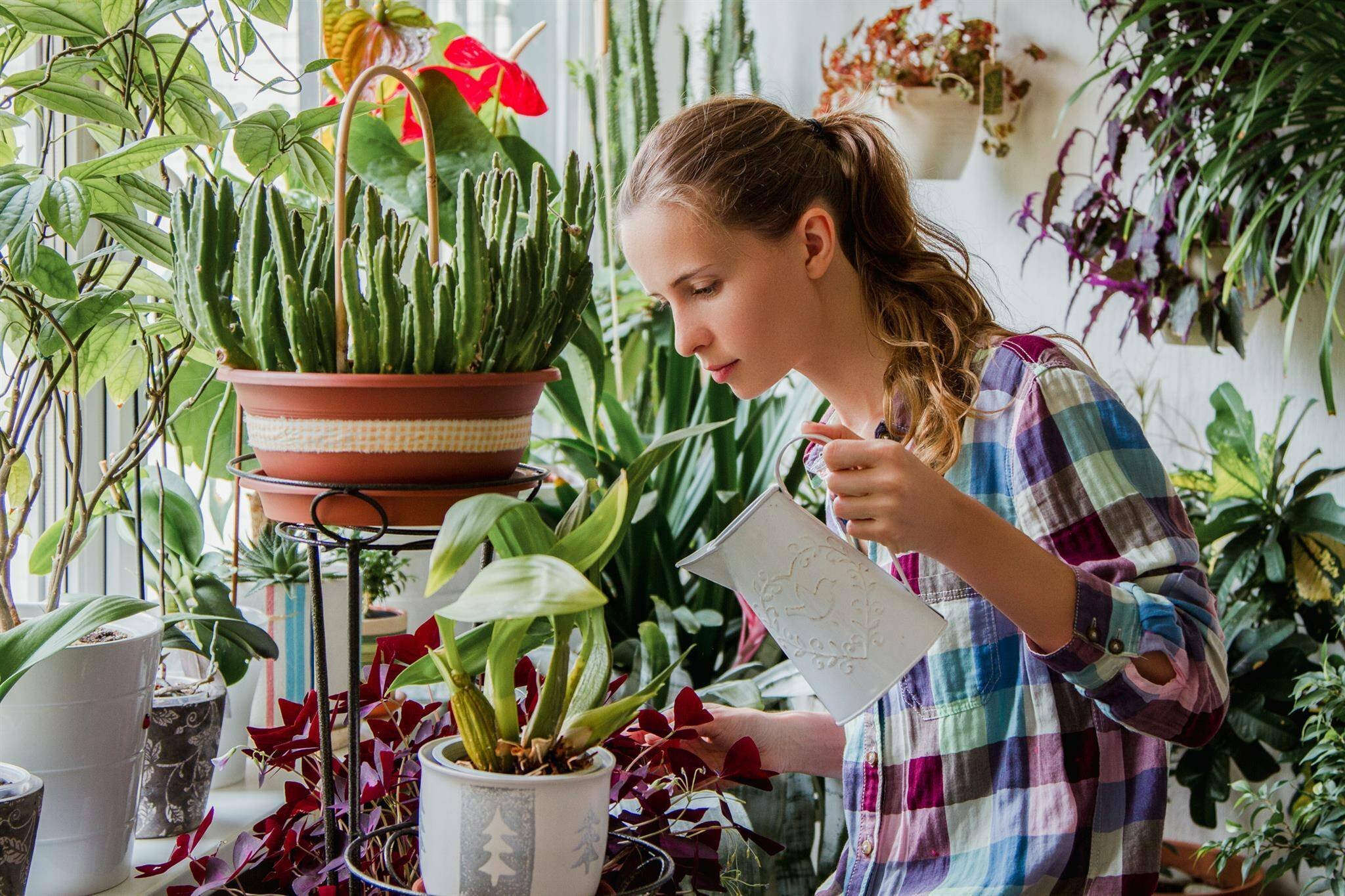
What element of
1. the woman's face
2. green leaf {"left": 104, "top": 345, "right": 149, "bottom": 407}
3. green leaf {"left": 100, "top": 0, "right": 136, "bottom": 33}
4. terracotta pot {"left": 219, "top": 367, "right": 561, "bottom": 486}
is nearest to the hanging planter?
terracotta pot {"left": 219, "top": 367, "right": 561, "bottom": 486}

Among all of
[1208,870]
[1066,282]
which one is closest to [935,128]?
[1066,282]

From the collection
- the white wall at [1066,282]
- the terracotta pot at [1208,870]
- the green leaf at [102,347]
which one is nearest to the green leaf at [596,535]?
the green leaf at [102,347]

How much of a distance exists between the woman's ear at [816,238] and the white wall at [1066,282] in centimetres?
110

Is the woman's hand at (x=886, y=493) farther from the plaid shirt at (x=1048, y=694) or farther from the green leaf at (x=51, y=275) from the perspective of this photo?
the green leaf at (x=51, y=275)

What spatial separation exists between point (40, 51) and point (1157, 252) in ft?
5.65

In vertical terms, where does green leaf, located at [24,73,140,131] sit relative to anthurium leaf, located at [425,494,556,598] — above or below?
above

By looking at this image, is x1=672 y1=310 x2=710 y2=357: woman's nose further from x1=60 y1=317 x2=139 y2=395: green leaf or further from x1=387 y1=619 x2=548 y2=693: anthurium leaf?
x1=60 y1=317 x2=139 y2=395: green leaf

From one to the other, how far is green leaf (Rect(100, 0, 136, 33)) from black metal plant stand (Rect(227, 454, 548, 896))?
0.42 meters

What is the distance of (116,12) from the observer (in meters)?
0.98

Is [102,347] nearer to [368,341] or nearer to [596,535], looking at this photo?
[368,341]

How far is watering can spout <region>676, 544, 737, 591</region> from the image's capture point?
2.36 ft

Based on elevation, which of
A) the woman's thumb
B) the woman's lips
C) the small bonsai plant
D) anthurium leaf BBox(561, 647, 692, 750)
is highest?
the small bonsai plant

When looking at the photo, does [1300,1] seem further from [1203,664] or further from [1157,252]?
[1203,664]

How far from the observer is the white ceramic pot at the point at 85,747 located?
92 cm
